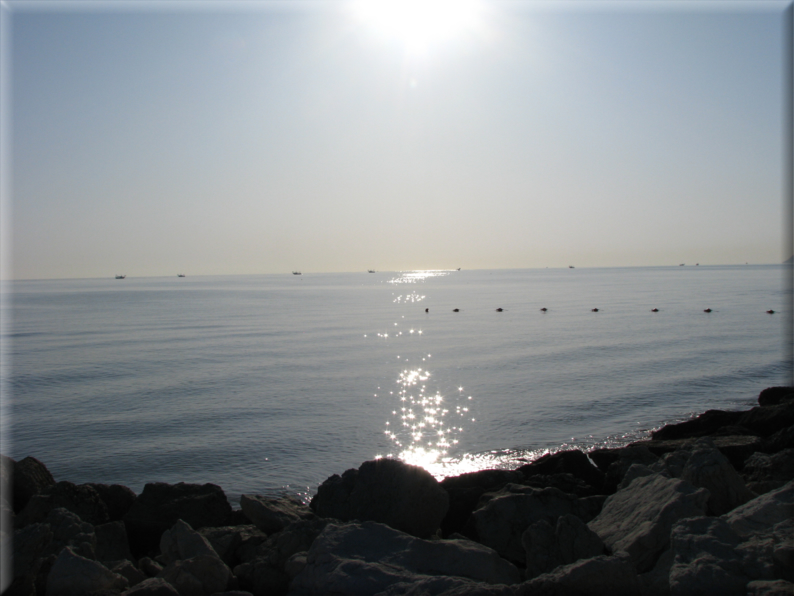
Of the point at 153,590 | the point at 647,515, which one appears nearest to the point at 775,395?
the point at 647,515

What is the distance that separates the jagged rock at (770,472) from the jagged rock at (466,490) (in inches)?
153

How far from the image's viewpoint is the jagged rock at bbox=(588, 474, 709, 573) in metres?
6.44

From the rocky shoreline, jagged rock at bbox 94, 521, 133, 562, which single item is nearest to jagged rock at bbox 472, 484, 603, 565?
the rocky shoreline

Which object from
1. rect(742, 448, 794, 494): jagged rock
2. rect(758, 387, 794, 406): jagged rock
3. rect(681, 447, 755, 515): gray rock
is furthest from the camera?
rect(758, 387, 794, 406): jagged rock

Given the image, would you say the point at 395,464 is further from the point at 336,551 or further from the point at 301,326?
the point at 301,326

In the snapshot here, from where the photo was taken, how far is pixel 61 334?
43750mm

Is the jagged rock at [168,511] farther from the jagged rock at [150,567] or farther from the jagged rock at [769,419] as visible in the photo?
the jagged rock at [769,419]

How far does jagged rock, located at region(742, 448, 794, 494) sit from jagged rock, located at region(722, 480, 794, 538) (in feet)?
7.06

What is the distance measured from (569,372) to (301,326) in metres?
27.6

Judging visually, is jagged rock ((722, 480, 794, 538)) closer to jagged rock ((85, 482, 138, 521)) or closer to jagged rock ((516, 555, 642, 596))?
jagged rock ((516, 555, 642, 596))

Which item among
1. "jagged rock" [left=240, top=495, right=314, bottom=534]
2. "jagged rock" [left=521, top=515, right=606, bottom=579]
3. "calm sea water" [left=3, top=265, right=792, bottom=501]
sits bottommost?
"calm sea water" [left=3, top=265, right=792, bottom=501]

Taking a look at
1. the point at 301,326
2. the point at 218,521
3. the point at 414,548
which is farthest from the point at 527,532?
the point at 301,326

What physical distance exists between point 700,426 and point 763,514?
803 cm

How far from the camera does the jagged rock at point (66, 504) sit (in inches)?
359
